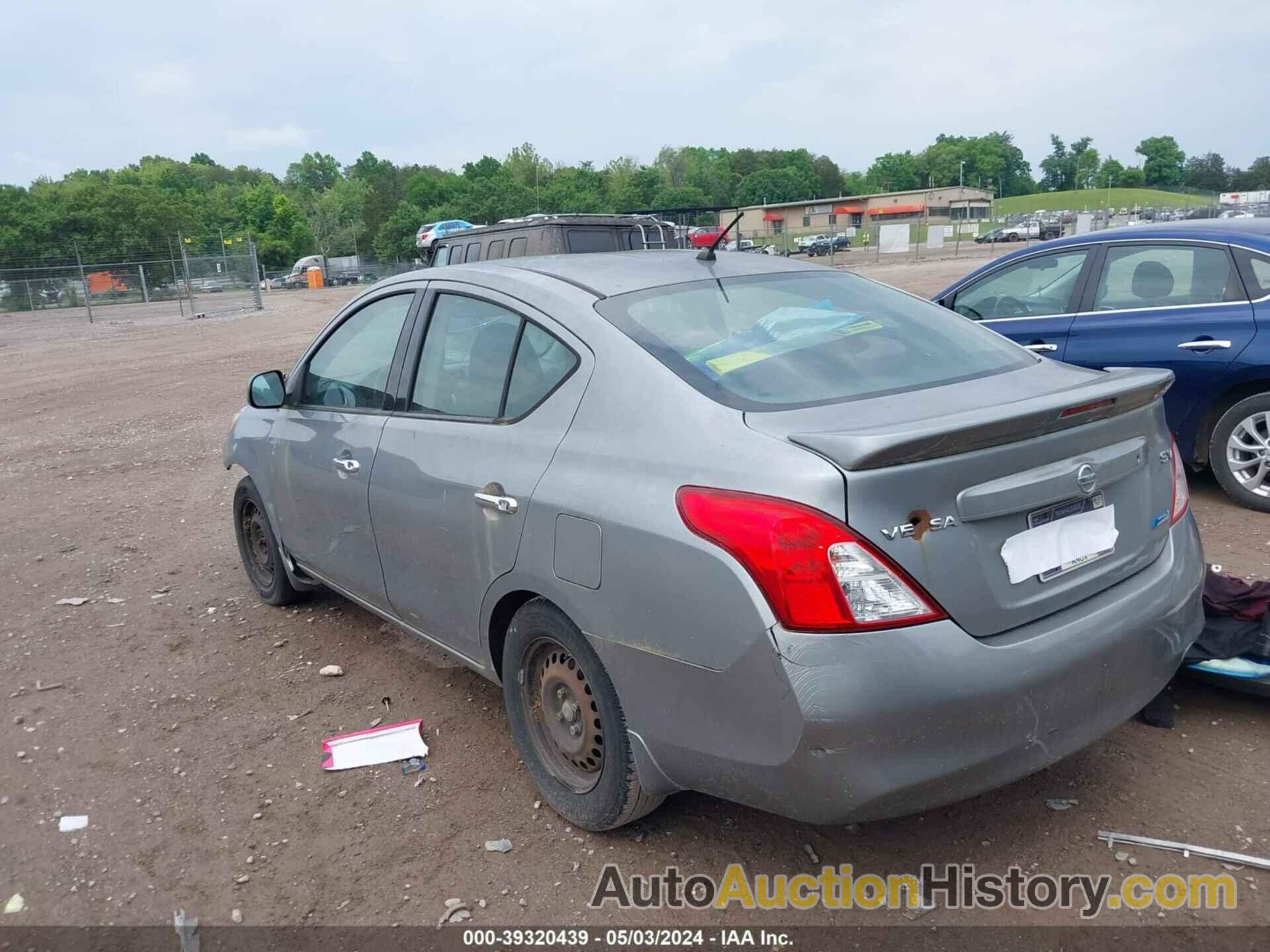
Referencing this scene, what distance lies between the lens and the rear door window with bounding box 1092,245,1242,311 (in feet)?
18.7

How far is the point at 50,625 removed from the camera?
16.7 feet

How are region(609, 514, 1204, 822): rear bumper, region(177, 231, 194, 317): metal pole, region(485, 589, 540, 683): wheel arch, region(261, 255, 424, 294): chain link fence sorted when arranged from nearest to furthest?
region(609, 514, 1204, 822): rear bumper
region(485, 589, 540, 683): wheel arch
region(177, 231, 194, 317): metal pole
region(261, 255, 424, 294): chain link fence

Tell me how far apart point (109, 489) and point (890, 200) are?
321 ft

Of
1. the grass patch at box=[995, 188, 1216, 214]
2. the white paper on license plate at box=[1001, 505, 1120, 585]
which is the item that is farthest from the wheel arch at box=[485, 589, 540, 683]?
the grass patch at box=[995, 188, 1216, 214]

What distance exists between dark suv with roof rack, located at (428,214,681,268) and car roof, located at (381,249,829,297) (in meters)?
10.6

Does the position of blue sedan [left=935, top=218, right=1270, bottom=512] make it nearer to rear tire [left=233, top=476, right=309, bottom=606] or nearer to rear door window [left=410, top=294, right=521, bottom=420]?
rear door window [left=410, top=294, right=521, bottom=420]

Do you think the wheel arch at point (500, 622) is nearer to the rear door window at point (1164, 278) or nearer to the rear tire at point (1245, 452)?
the rear tire at point (1245, 452)

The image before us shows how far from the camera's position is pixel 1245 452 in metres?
5.60

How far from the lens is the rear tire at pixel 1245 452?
18.0ft

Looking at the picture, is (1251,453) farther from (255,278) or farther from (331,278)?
Result: (331,278)

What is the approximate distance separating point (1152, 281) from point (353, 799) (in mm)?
5455

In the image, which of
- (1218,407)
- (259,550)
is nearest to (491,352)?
(259,550)

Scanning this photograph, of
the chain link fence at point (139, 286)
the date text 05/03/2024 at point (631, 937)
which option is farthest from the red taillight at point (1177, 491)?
the chain link fence at point (139, 286)

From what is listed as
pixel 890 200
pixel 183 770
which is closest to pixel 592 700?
pixel 183 770
